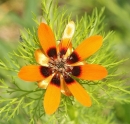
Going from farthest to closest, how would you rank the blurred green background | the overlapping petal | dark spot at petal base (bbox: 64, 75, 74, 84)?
the blurred green background
dark spot at petal base (bbox: 64, 75, 74, 84)
the overlapping petal

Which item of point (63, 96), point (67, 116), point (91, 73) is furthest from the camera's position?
point (67, 116)

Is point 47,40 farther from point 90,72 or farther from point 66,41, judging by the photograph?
point 90,72

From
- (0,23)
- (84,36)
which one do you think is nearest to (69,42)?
(84,36)

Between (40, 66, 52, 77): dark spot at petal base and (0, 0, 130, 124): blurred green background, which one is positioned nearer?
(40, 66, 52, 77): dark spot at petal base

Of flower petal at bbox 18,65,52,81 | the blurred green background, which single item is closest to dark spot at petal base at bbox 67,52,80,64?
flower petal at bbox 18,65,52,81

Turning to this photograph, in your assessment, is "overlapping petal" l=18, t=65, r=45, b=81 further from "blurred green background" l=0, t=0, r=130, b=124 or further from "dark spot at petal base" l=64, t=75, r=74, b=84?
"blurred green background" l=0, t=0, r=130, b=124

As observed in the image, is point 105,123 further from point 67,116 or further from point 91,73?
point 91,73

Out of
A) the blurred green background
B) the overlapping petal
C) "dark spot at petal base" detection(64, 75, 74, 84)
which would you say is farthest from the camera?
the blurred green background
